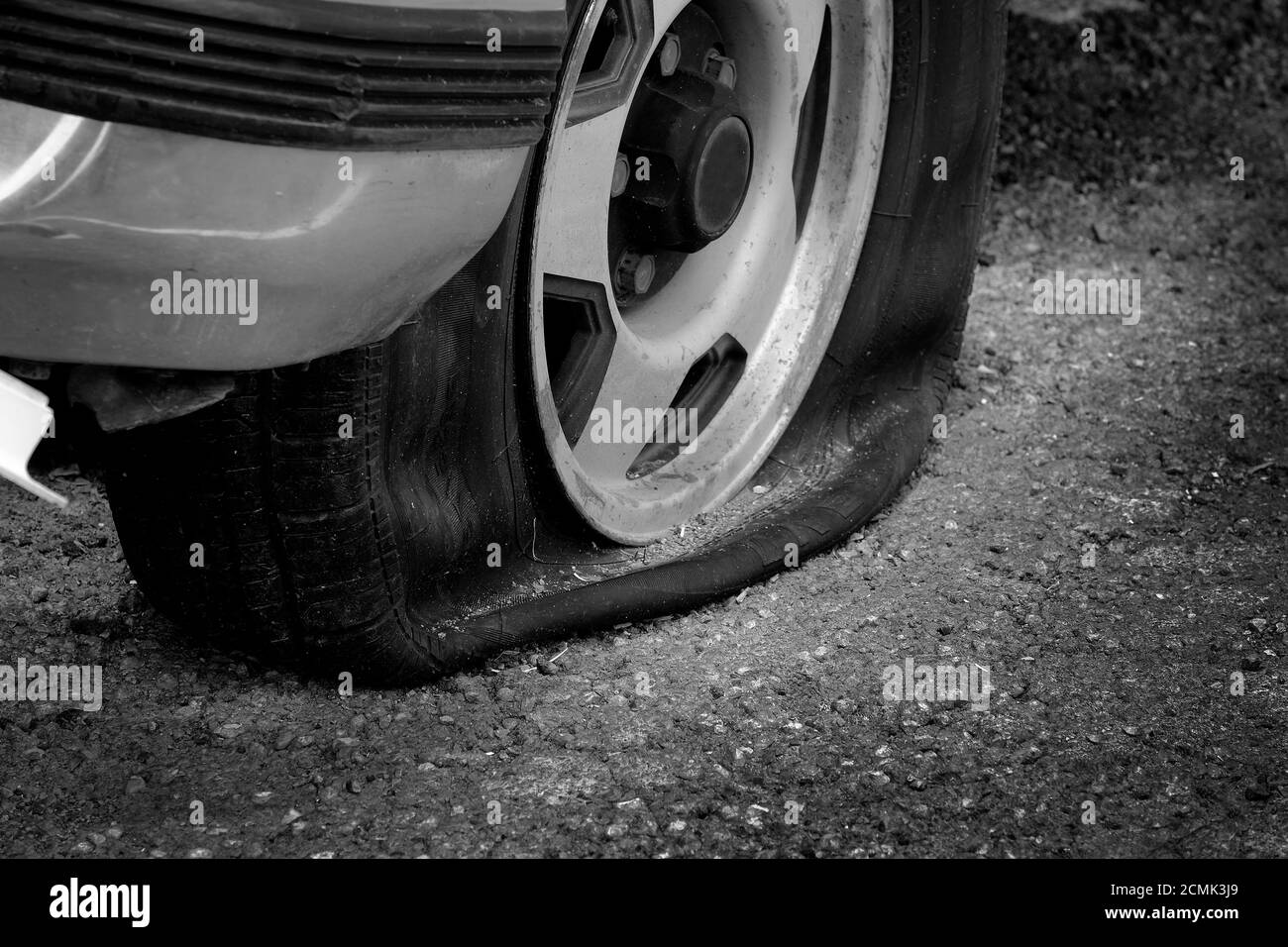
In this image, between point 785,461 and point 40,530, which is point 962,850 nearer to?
point 785,461

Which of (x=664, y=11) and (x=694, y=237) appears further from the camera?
(x=694, y=237)

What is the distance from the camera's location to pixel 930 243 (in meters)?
2.54

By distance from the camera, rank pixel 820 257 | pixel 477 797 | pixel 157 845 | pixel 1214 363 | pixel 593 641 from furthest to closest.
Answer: pixel 1214 363 < pixel 820 257 < pixel 593 641 < pixel 477 797 < pixel 157 845

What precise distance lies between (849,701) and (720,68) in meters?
0.98

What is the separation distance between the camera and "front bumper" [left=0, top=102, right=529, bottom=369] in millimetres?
1212

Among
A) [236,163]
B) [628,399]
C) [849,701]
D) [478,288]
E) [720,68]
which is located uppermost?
[720,68]

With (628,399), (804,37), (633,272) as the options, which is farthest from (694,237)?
(804,37)

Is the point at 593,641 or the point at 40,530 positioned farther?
the point at 40,530

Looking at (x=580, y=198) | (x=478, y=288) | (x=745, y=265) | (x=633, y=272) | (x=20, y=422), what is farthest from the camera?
(x=745, y=265)

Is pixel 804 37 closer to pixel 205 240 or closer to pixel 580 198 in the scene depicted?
pixel 580 198

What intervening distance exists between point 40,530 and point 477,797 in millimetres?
919

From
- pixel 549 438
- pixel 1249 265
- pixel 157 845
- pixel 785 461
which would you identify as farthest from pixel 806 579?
pixel 1249 265

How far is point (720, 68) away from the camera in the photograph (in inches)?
87.7

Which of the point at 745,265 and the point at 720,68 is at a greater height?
the point at 720,68
